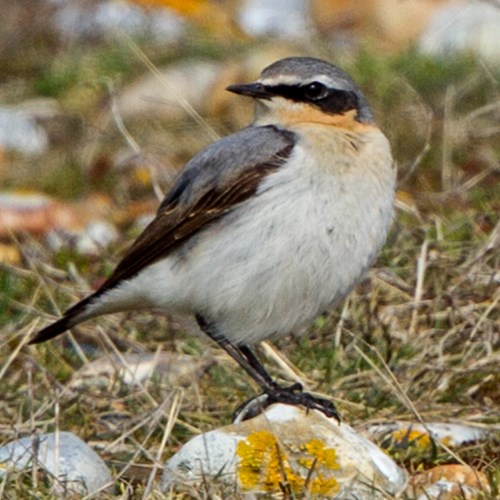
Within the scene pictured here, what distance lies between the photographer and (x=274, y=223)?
5.70 meters

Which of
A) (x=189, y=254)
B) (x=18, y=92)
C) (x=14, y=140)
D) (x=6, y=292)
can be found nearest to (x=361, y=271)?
(x=189, y=254)

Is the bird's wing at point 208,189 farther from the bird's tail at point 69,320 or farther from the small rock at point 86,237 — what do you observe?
the small rock at point 86,237

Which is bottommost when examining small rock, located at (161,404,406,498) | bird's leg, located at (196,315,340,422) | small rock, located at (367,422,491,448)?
small rock, located at (367,422,491,448)

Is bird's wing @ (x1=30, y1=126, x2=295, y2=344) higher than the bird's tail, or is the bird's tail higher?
bird's wing @ (x1=30, y1=126, x2=295, y2=344)

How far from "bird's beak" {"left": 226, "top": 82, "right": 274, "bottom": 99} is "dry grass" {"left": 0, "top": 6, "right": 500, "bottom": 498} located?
3.48 ft

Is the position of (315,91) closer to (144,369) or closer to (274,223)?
(274,223)

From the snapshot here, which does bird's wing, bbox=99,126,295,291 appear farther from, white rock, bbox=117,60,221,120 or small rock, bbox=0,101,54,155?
small rock, bbox=0,101,54,155

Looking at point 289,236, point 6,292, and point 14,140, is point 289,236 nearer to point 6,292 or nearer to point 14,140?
point 6,292

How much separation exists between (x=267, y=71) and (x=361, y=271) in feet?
2.93

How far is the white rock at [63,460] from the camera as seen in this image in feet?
17.2

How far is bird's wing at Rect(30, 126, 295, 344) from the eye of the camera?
5875 mm

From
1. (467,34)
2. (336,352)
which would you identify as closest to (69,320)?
(336,352)

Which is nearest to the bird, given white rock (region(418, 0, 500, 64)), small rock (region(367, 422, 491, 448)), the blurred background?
small rock (region(367, 422, 491, 448))

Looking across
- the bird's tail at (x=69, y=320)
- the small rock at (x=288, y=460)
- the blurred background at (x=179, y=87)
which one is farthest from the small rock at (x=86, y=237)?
the small rock at (x=288, y=460)
